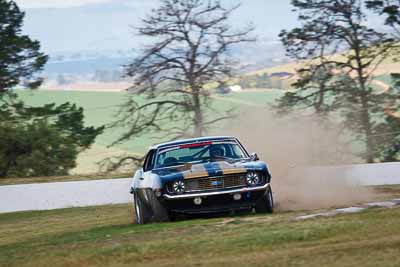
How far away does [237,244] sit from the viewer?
11.5 meters

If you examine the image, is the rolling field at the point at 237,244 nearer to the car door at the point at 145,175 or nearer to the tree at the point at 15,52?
the car door at the point at 145,175

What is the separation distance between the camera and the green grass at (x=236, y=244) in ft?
33.6

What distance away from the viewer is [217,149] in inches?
654

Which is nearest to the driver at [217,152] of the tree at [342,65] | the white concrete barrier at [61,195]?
the white concrete barrier at [61,195]

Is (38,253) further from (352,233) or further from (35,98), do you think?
(35,98)

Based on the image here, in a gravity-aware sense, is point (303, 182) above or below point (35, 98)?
below

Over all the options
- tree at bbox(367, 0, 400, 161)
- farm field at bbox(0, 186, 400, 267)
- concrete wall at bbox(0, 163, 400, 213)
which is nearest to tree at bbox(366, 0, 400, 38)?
tree at bbox(367, 0, 400, 161)

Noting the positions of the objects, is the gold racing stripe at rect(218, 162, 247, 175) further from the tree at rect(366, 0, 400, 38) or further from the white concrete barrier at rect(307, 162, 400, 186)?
the tree at rect(366, 0, 400, 38)

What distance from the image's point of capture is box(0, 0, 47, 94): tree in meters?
42.8

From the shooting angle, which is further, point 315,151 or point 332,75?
point 332,75

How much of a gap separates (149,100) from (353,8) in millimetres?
8784

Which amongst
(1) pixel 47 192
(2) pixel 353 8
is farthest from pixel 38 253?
(2) pixel 353 8

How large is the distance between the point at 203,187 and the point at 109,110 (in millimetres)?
26753

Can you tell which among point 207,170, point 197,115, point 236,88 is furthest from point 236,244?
point 236,88
